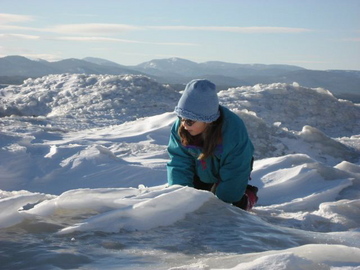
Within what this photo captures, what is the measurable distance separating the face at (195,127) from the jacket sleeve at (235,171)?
0.25m

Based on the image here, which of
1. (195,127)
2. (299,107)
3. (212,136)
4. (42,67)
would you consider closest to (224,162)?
(212,136)

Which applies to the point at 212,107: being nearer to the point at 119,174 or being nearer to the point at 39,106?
the point at 119,174

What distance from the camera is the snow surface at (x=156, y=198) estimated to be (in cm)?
233

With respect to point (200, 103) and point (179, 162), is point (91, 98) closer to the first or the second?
point (179, 162)

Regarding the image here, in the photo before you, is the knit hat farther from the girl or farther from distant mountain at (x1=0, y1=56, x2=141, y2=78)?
distant mountain at (x1=0, y1=56, x2=141, y2=78)

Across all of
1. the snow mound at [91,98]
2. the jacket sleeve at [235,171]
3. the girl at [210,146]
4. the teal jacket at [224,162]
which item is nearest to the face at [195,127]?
the girl at [210,146]

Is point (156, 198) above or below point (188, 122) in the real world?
below

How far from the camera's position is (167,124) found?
26.1 feet

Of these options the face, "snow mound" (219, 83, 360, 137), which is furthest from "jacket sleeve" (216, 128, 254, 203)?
"snow mound" (219, 83, 360, 137)

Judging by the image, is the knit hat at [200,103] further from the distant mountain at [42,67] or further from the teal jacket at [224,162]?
the distant mountain at [42,67]

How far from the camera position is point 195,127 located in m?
3.62

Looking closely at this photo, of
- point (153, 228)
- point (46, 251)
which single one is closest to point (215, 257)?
point (153, 228)

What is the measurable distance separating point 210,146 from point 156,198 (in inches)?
32.6

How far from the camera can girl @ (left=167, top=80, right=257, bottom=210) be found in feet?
11.6
